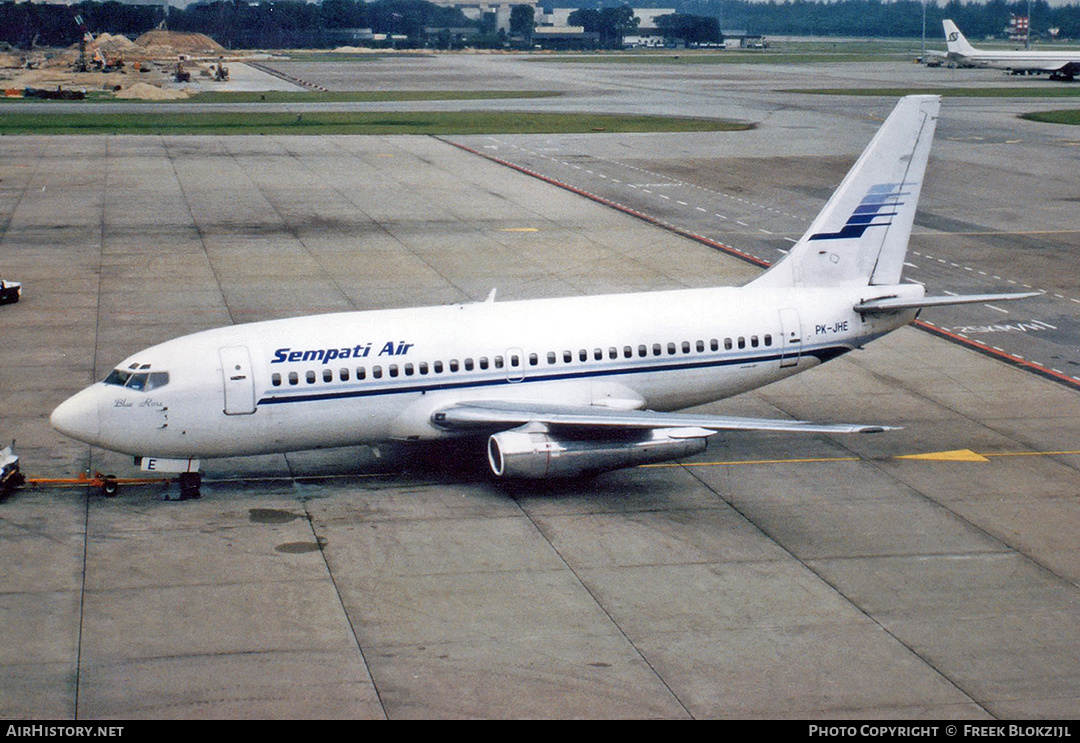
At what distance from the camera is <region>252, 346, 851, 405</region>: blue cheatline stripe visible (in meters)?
29.3

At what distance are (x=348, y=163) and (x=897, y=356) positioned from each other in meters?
52.6

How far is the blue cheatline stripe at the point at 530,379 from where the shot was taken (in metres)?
29.3

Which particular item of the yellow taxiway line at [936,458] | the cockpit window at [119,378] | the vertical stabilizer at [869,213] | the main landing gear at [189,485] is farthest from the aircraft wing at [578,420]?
the cockpit window at [119,378]

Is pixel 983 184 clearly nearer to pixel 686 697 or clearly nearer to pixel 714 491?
pixel 714 491

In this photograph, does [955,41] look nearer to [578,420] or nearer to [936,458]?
[936,458]

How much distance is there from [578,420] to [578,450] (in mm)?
814

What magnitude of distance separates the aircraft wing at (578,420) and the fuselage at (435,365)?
0.60 meters

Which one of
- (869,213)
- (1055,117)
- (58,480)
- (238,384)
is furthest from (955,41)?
(58,480)

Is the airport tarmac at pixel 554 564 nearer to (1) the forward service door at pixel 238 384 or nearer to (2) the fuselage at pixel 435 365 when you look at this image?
(2) the fuselage at pixel 435 365

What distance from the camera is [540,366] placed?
3111 cm

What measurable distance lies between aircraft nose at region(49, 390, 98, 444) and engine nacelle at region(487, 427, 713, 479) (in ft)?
29.0

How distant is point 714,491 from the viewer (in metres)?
30.3

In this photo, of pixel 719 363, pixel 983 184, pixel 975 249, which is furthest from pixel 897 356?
pixel 983 184

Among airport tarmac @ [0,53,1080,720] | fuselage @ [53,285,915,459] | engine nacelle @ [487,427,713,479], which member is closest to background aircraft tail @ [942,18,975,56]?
airport tarmac @ [0,53,1080,720]
